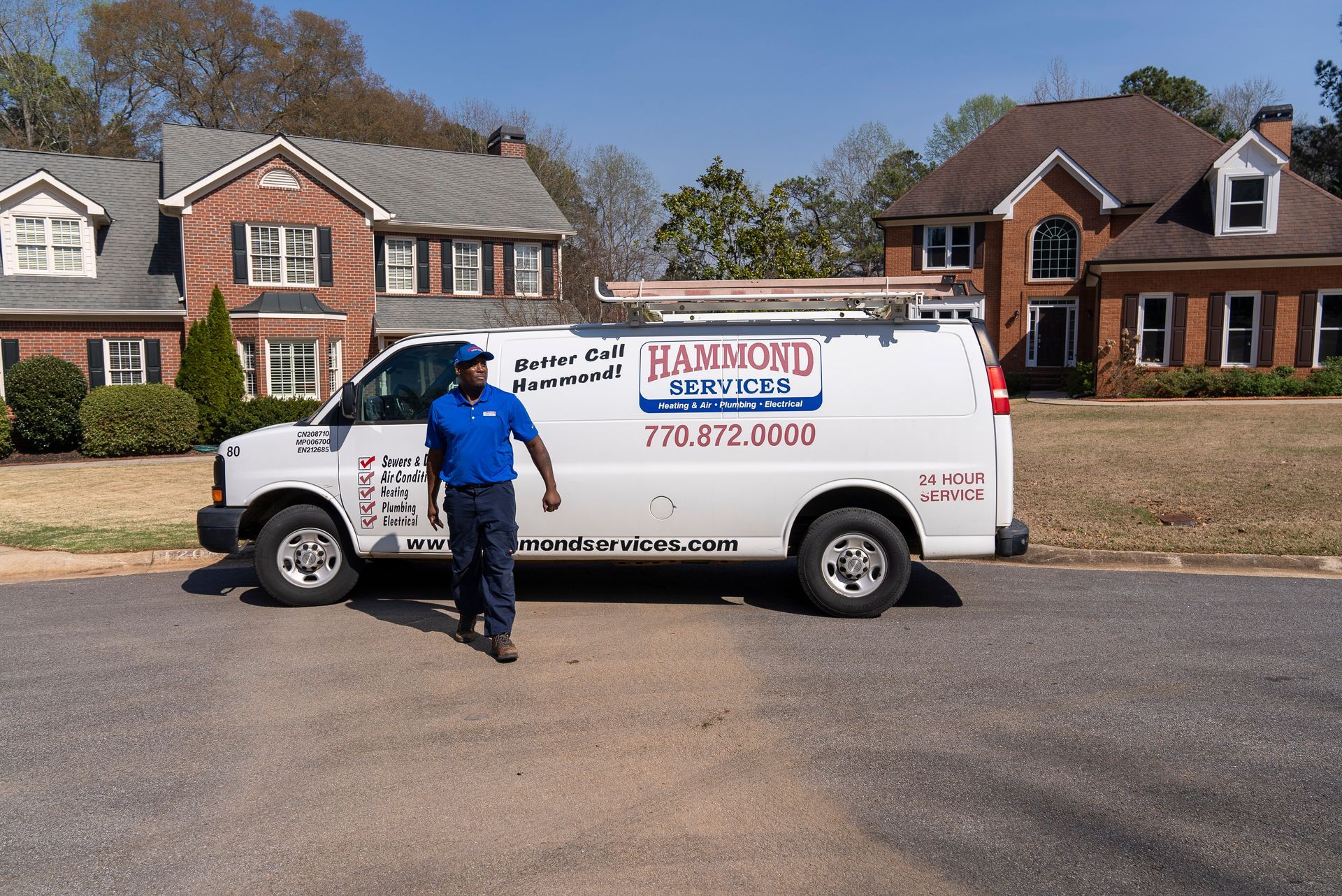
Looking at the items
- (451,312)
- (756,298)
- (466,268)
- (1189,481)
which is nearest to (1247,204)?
(1189,481)

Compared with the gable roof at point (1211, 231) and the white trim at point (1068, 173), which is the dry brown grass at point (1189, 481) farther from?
the white trim at point (1068, 173)

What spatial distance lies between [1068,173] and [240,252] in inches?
924

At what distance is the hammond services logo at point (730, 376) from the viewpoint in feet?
24.4

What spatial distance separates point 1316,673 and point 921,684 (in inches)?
A: 93.7

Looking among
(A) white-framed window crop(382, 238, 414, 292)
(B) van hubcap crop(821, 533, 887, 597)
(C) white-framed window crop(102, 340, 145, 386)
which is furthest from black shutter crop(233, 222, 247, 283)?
(B) van hubcap crop(821, 533, 887, 597)

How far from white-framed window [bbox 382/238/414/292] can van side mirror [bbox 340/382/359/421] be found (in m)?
21.3

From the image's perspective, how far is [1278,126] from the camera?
28766 millimetres

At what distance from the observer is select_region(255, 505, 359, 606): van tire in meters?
7.80

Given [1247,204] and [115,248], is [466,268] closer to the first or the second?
[115,248]

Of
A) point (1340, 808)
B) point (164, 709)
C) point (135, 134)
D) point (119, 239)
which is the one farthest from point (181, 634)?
point (135, 134)

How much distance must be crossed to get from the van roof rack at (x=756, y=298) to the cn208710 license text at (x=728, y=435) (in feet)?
2.84

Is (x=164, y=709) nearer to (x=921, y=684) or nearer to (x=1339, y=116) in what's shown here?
(x=921, y=684)

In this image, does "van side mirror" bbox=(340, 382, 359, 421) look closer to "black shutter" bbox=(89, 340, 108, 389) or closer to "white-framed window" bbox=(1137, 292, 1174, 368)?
"black shutter" bbox=(89, 340, 108, 389)

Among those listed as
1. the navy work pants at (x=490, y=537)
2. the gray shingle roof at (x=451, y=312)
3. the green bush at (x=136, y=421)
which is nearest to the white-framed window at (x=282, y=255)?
the gray shingle roof at (x=451, y=312)
